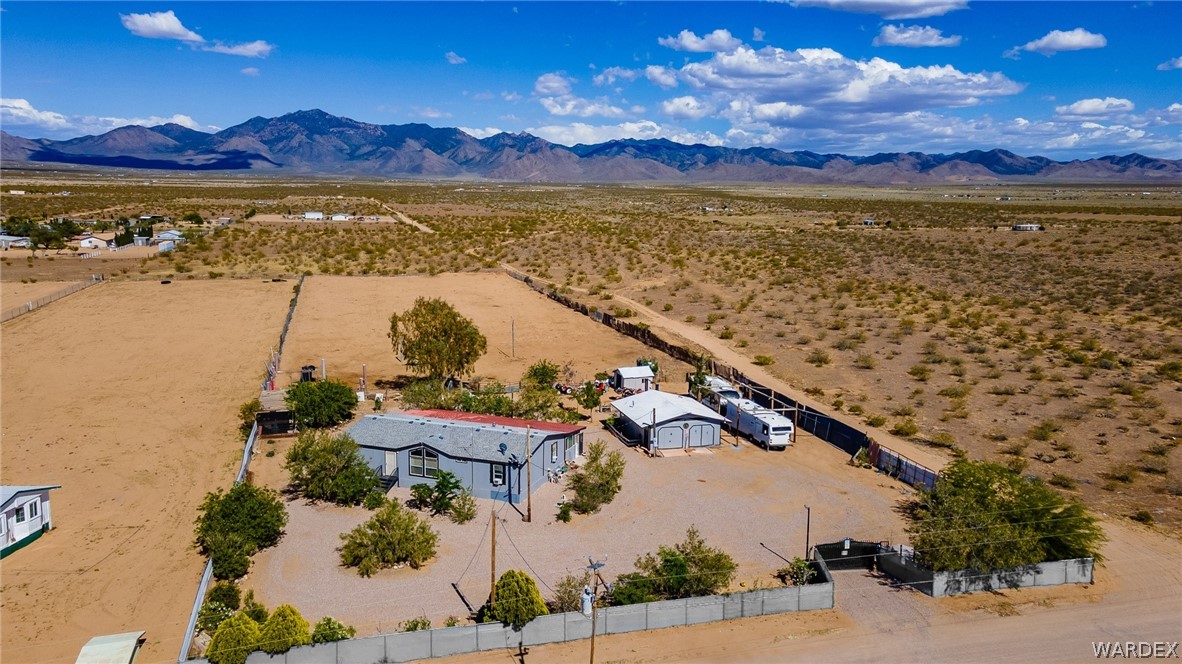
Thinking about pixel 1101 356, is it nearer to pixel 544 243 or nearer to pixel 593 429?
pixel 593 429

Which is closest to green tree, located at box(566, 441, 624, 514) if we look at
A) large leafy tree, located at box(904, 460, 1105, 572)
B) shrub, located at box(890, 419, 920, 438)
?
large leafy tree, located at box(904, 460, 1105, 572)

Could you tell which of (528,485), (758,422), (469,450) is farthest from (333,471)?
A: (758,422)

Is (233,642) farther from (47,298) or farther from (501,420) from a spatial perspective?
(47,298)

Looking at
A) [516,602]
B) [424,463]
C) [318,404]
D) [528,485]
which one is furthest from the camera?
[318,404]

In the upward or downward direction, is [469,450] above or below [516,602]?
above

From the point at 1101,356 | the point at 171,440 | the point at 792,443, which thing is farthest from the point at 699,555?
the point at 1101,356

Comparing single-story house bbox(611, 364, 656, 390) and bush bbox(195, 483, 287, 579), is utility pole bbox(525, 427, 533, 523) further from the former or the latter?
single-story house bbox(611, 364, 656, 390)
